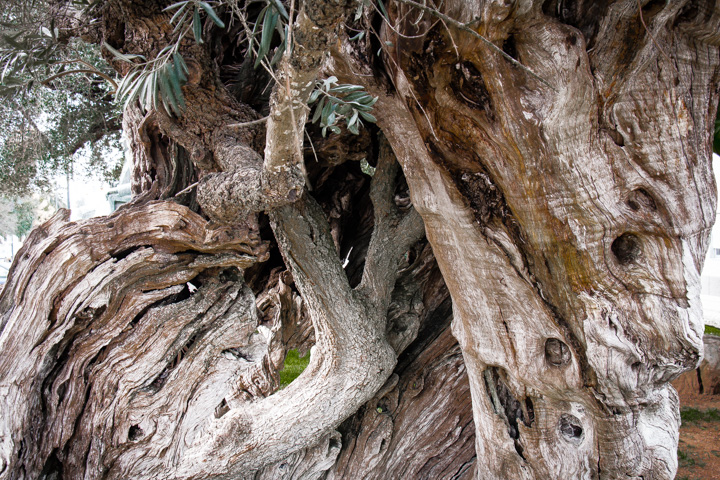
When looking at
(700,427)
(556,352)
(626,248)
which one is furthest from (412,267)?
(700,427)

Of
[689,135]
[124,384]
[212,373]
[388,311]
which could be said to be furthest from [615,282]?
[124,384]

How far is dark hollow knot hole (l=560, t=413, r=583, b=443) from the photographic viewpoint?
2346 mm

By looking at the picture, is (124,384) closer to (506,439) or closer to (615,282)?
(506,439)

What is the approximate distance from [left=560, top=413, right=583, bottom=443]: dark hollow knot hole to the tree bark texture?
1cm

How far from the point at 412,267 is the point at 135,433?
2.02 metres

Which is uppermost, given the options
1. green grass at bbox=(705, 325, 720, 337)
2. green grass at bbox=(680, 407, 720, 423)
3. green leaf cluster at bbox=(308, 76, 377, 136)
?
green leaf cluster at bbox=(308, 76, 377, 136)

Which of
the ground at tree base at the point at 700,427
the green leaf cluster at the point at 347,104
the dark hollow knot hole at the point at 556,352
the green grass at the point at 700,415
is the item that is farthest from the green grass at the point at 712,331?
the green leaf cluster at the point at 347,104

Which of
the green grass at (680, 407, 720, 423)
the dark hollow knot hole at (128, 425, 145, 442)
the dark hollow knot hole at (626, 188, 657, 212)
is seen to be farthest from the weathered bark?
the green grass at (680, 407, 720, 423)

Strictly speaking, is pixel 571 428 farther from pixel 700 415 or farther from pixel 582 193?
pixel 700 415

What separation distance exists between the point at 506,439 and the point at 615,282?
1.07 meters

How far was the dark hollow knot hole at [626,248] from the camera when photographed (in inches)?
75.2

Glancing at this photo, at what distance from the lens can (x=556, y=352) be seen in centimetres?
221

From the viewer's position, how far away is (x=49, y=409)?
2416 millimetres

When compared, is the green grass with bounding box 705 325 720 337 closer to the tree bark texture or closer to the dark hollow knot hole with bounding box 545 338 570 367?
the tree bark texture
